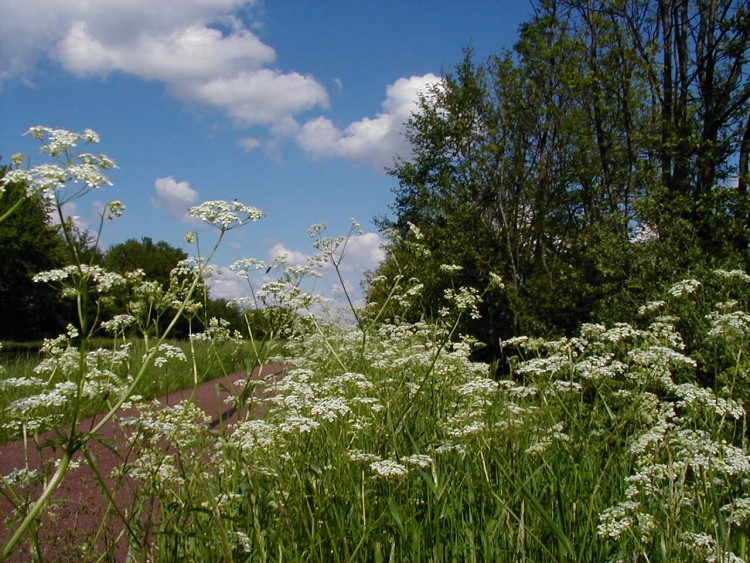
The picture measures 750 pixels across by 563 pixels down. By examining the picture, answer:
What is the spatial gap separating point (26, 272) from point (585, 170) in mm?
27040

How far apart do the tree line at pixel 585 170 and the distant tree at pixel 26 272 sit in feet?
66.0

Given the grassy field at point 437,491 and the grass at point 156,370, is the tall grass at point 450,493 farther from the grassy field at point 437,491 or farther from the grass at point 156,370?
the grass at point 156,370

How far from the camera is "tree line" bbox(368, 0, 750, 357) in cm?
884

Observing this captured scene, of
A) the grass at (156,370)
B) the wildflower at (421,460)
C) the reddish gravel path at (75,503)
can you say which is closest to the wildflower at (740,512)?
the wildflower at (421,460)

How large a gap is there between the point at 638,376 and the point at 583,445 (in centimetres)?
73

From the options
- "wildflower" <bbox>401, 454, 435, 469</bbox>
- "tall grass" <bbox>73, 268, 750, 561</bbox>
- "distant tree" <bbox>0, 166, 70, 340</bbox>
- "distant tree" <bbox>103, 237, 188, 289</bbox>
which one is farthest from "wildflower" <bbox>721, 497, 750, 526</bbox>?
"distant tree" <bbox>103, 237, 188, 289</bbox>

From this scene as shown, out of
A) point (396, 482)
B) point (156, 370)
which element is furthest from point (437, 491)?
point (156, 370)

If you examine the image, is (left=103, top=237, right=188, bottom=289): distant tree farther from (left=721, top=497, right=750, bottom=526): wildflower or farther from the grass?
(left=721, top=497, right=750, bottom=526): wildflower

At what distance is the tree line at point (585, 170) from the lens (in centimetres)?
884

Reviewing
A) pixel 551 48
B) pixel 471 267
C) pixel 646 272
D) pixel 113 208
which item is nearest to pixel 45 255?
pixel 471 267

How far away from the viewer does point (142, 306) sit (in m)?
3.51

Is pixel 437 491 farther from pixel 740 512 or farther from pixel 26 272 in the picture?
pixel 26 272

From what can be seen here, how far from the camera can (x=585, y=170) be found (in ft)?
43.9

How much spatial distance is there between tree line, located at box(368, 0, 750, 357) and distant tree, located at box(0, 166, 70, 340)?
2012cm
